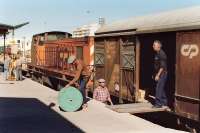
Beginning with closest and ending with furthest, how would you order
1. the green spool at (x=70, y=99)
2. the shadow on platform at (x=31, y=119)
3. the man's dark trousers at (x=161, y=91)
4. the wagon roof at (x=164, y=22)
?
the shadow on platform at (x=31, y=119) → the wagon roof at (x=164, y=22) → the man's dark trousers at (x=161, y=91) → the green spool at (x=70, y=99)

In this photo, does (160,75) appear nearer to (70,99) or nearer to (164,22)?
(164,22)

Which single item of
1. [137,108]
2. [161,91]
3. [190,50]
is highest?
[190,50]

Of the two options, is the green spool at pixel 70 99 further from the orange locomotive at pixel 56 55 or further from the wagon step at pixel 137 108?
the orange locomotive at pixel 56 55

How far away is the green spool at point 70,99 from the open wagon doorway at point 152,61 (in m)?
2.31

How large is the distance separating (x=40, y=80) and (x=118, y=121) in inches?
730

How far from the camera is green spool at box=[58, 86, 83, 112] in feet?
42.8

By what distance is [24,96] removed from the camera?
58.1 feet

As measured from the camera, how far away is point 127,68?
1512cm

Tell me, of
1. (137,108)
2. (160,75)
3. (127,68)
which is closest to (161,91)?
(160,75)

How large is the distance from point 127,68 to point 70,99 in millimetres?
2676

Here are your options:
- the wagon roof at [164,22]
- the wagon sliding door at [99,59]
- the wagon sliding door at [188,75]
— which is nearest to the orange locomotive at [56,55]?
the wagon sliding door at [99,59]

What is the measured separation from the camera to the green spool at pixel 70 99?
42.8 feet

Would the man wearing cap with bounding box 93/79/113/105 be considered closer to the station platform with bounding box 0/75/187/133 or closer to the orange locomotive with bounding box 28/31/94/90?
the station platform with bounding box 0/75/187/133

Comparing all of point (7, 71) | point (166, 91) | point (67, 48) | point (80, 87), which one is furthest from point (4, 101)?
point (7, 71)
